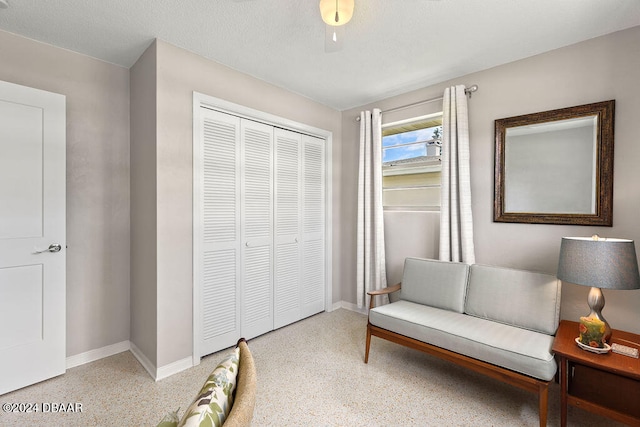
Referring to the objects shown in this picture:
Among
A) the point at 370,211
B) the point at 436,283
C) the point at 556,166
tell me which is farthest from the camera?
the point at 370,211

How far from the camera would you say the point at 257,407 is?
196 centimetres

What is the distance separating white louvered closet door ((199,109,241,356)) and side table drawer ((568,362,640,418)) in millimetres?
2528

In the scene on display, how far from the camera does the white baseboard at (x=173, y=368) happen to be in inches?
89.7

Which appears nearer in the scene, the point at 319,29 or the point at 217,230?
the point at 319,29

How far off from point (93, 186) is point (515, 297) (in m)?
3.52

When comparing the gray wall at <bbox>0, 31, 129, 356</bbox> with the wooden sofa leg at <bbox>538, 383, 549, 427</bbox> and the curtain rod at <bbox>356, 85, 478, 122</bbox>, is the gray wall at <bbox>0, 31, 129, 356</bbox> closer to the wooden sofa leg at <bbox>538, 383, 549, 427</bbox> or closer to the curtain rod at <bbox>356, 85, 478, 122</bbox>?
the curtain rod at <bbox>356, 85, 478, 122</bbox>

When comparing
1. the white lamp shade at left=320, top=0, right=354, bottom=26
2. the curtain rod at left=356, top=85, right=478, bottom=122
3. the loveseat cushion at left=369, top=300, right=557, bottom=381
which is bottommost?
the loveseat cushion at left=369, top=300, right=557, bottom=381

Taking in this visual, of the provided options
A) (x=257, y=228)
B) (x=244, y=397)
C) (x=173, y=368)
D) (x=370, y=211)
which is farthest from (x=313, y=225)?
(x=244, y=397)

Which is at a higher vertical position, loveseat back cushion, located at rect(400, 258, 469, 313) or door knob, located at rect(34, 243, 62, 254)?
door knob, located at rect(34, 243, 62, 254)

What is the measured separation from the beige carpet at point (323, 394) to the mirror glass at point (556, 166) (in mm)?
1345

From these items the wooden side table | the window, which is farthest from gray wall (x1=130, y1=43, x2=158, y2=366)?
the wooden side table

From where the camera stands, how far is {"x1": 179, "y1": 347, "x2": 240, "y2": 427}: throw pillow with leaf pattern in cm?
74

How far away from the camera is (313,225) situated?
3633 mm

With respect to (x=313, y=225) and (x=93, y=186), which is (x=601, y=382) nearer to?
(x=313, y=225)
